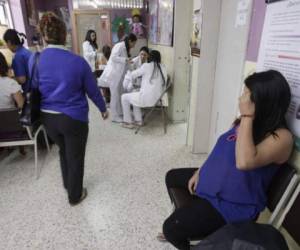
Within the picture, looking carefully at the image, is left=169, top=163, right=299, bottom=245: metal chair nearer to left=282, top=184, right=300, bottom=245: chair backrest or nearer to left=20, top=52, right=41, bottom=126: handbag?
left=282, top=184, right=300, bottom=245: chair backrest

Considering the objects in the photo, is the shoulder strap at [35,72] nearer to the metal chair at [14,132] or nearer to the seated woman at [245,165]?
the metal chair at [14,132]

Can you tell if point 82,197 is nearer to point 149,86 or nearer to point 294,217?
point 294,217

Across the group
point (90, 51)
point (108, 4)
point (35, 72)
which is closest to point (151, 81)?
point (35, 72)

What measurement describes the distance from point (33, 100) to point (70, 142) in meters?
0.40

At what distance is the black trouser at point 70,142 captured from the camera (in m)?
1.74

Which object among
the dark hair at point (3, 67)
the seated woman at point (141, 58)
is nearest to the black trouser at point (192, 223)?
the dark hair at point (3, 67)

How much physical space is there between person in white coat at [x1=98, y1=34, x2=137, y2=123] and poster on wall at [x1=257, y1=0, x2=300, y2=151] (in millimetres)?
2589

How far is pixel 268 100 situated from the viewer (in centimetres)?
102

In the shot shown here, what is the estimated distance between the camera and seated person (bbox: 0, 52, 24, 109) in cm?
227

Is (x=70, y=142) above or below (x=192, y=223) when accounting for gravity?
above

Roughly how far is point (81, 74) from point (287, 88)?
1271 millimetres

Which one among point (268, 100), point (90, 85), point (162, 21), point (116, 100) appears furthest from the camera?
point (162, 21)

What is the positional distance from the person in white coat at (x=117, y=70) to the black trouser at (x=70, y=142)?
1903mm

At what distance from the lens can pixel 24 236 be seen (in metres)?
1.69
